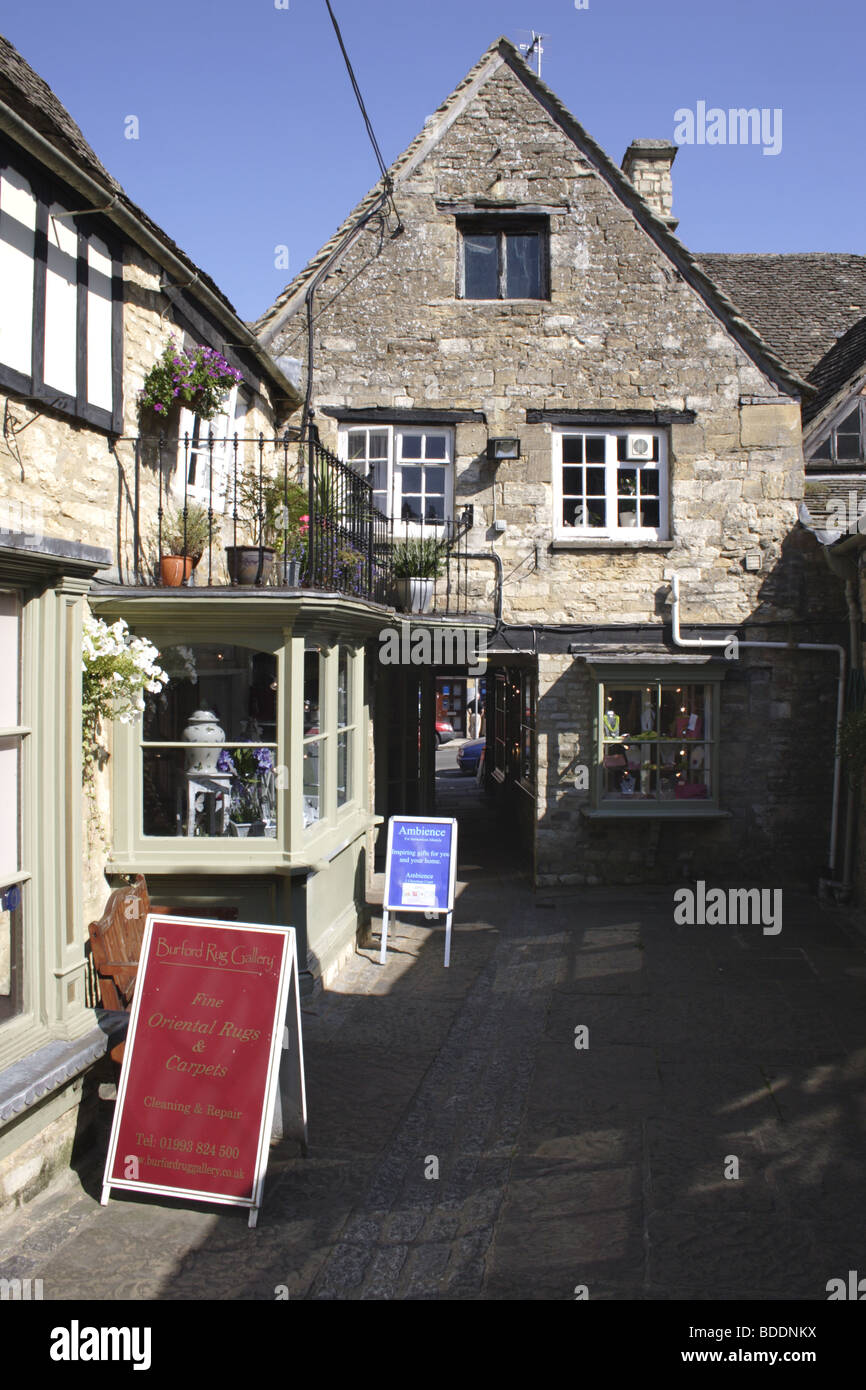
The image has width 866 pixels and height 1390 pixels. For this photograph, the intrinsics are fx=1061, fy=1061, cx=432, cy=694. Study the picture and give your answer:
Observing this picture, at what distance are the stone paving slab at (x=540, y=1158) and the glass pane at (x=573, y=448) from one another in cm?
620

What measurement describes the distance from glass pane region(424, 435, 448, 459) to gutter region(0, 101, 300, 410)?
8.77ft

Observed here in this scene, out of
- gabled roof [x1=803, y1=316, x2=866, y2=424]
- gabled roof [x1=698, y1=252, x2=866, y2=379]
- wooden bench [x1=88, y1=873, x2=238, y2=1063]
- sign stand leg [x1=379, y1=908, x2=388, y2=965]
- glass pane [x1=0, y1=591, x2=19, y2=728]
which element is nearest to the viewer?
glass pane [x1=0, y1=591, x2=19, y2=728]

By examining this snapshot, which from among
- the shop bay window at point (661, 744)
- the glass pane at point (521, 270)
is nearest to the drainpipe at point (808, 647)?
the shop bay window at point (661, 744)

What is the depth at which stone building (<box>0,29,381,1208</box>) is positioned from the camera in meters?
5.37

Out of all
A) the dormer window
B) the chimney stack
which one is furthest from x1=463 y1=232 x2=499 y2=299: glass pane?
the chimney stack

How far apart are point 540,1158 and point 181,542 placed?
5511 mm

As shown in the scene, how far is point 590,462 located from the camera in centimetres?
1289

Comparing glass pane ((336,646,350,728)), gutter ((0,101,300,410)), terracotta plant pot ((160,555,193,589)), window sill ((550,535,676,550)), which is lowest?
glass pane ((336,646,350,728))

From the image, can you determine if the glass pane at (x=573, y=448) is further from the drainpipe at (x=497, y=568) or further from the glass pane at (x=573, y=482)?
the drainpipe at (x=497, y=568)

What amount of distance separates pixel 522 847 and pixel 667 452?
5.88 metres

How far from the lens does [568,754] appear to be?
12812 millimetres

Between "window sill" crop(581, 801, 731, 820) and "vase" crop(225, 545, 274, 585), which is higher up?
"vase" crop(225, 545, 274, 585)

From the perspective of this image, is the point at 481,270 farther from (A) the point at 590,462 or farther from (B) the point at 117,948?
(B) the point at 117,948

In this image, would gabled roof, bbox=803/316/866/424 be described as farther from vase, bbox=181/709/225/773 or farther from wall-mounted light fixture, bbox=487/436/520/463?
vase, bbox=181/709/225/773
